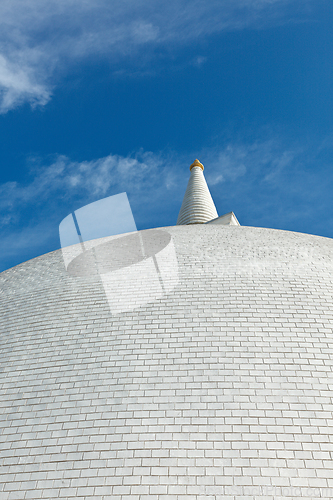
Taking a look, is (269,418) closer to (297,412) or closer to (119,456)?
(297,412)

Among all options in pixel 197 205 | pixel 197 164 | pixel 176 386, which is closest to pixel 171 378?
pixel 176 386

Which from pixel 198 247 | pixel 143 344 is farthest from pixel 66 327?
pixel 198 247

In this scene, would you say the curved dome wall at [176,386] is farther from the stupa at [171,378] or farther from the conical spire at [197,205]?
the conical spire at [197,205]

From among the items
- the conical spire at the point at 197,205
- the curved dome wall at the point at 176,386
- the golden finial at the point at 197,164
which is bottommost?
the curved dome wall at the point at 176,386

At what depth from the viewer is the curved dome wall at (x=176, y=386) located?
18.5ft

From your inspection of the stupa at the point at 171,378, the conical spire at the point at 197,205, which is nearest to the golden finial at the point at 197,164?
the conical spire at the point at 197,205

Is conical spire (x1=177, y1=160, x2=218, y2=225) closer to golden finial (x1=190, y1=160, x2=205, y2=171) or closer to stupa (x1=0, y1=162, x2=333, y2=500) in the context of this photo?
golden finial (x1=190, y1=160, x2=205, y2=171)

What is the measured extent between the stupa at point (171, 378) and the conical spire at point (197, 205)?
9734 millimetres

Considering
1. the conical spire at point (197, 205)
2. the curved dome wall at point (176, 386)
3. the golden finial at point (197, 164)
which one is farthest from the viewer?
the golden finial at point (197, 164)

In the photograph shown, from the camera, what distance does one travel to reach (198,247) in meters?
10.9

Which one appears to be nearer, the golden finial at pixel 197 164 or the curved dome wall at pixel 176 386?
the curved dome wall at pixel 176 386

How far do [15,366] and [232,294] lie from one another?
548 cm

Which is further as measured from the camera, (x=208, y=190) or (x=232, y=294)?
(x=208, y=190)

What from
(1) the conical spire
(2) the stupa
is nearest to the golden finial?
(1) the conical spire
